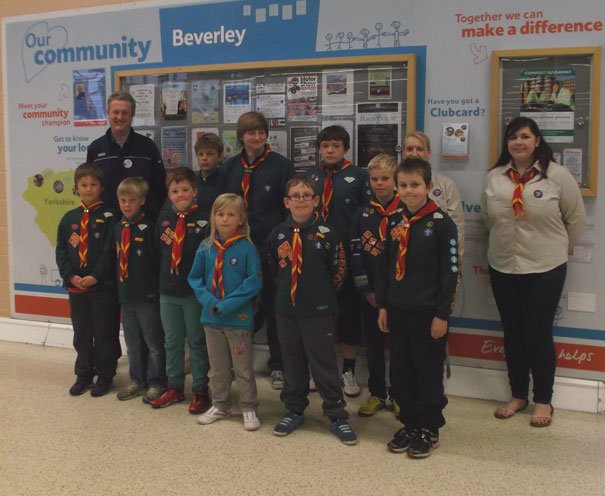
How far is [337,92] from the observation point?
3.35 meters

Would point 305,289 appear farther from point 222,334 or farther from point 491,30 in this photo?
point 491,30

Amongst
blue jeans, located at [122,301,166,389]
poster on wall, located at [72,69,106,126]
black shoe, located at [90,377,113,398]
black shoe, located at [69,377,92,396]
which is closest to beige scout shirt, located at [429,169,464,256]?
blue jeans, located at [122,301,166,389]

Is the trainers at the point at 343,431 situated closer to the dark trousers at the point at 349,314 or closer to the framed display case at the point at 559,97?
the dark trousers at the point at 349,314

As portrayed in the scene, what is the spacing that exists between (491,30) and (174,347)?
2.33 metres

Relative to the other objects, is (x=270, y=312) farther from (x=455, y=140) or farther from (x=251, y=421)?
(x=455, y=140)

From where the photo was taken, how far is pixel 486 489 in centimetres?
227

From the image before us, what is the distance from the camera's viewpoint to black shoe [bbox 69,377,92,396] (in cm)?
326

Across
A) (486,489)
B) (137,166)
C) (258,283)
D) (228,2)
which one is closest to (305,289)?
(258,283)

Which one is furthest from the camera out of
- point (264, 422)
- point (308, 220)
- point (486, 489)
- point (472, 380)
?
point (472, 380)

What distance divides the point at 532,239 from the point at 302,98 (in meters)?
1.52

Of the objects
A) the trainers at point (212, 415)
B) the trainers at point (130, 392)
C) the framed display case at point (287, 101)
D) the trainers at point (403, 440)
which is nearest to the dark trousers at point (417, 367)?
the trainers at point (403, 440)

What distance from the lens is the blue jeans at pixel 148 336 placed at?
3117mm

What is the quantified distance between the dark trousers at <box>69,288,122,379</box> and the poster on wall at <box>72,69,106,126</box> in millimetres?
1326

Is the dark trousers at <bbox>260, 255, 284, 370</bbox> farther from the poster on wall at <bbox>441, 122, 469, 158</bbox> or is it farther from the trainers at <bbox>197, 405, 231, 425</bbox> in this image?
the poster on wall at <bbox>441, 122, 469, 158</bbox>
